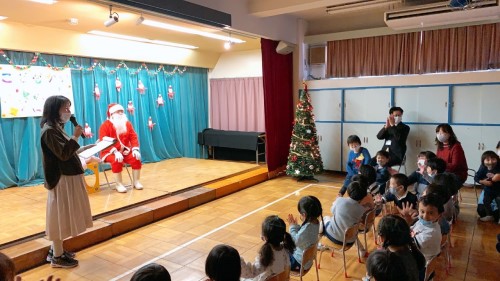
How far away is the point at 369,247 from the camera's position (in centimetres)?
372

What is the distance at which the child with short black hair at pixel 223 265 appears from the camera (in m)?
1.69

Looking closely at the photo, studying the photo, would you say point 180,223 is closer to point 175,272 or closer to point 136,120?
point 175,272

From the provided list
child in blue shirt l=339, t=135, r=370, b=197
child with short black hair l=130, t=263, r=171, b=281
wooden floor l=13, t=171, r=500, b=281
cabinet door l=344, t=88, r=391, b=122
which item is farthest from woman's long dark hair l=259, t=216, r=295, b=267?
cabinet door l=344, t=88, r=391, b=122

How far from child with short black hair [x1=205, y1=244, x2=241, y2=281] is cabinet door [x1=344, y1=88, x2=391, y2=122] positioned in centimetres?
576

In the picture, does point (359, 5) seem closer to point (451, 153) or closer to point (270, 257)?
point (451, 153)

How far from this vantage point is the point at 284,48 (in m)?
6.98

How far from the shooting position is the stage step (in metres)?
3.42

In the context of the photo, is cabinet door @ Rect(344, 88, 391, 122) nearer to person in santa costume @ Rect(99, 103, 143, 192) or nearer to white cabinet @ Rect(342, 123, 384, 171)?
white cabinet @ Rect(342, 123, 384, 171)

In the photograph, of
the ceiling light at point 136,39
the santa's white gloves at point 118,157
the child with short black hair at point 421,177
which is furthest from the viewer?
the ceiling light at point 136,39

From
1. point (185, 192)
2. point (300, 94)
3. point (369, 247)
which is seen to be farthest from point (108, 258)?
point (300, 94)

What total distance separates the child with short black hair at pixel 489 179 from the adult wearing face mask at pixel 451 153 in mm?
197

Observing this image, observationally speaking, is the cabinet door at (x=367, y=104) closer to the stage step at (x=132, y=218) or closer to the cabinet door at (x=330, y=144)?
the cabinet door at (x=330, y=144)

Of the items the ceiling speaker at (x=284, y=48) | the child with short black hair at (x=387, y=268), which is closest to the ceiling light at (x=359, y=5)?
the ceiling speaker at (x=284, y=48)

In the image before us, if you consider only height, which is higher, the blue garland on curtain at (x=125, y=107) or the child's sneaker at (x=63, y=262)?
the blue garland on curtain at (x=125, y=107)
